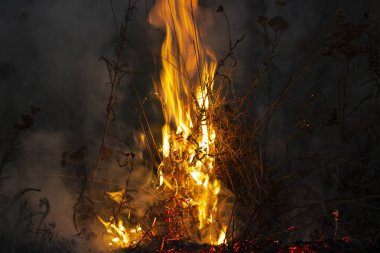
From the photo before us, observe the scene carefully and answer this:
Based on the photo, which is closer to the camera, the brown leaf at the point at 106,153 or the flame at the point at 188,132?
the flame at the point at 188,132

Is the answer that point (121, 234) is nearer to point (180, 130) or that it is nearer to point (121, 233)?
point (121, 233)

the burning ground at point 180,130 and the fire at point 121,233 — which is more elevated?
the burning ground at point 180,130

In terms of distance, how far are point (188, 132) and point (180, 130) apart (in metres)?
0.07

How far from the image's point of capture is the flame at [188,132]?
11.2 ft

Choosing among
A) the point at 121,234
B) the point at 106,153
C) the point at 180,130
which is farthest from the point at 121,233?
the point at 180,130

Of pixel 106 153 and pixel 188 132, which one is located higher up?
pixel 188 132

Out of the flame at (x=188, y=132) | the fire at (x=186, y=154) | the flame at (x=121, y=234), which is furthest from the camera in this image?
the flame at (x=188, y=132)

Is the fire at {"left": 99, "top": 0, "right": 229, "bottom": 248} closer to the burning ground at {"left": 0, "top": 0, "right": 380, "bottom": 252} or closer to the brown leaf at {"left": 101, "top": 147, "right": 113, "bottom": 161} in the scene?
the burning ground at {"left": 0, "top": 0, "right": 380, "bottom": 252}

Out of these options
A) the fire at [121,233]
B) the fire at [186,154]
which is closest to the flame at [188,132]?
the fire at [186,154]

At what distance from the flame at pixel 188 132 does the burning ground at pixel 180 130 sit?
15 mm

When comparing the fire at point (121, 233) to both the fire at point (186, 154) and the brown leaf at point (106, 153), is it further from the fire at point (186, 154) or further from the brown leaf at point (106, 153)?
the brown leaf at point (106, 153)

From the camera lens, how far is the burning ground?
325 cm

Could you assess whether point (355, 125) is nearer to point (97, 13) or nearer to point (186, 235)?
point (186, 235)

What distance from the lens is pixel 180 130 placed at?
12.1 ft
